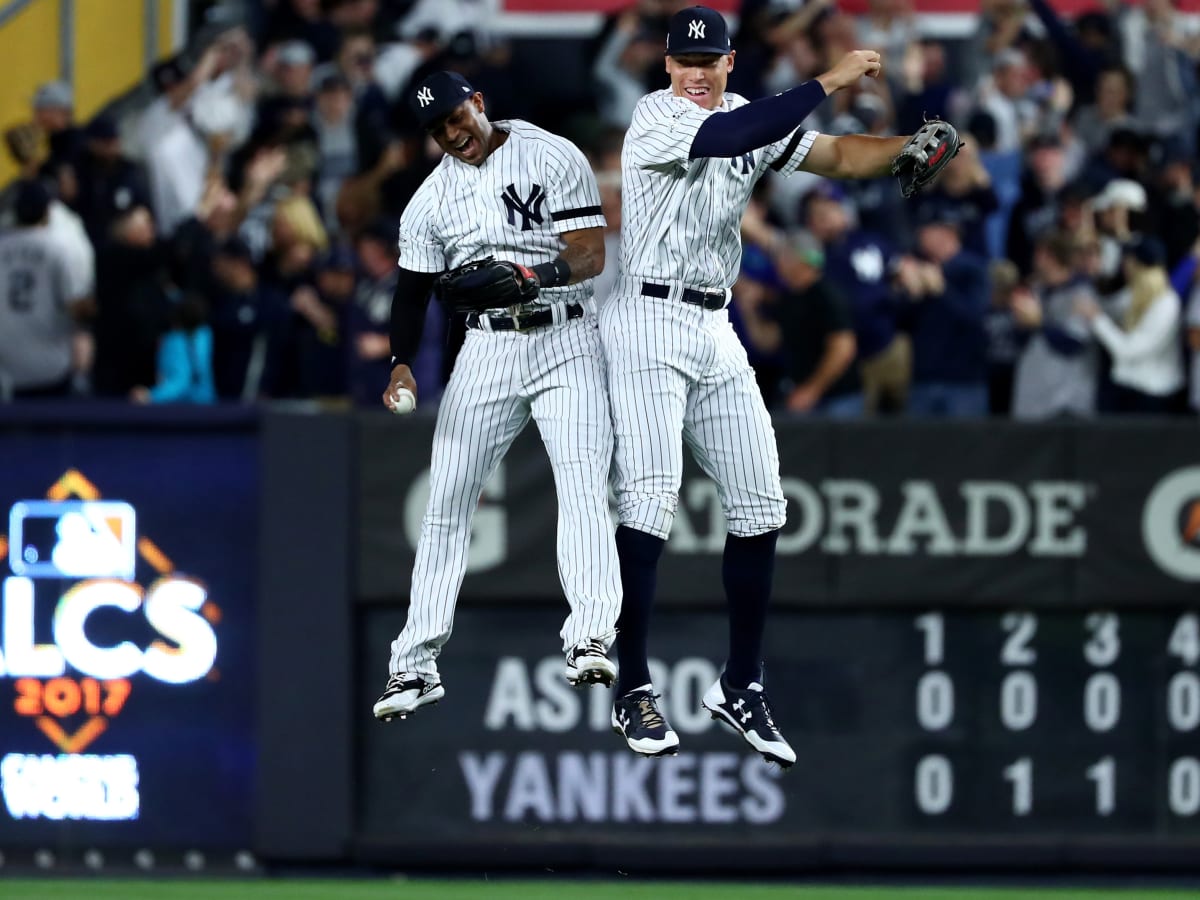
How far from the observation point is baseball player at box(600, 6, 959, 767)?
Result: 26.0 ft

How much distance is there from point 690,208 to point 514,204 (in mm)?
566

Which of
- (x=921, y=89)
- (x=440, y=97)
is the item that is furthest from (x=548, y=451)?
(x=921, y=89)

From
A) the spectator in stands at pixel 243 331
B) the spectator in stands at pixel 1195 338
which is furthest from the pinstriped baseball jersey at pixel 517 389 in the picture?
the spectator in stands at pixel 1195 338

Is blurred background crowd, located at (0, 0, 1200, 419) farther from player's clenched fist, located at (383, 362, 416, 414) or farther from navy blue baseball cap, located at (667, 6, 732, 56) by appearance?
navy blue baseball cap, located at (667, 6, 732, 56)

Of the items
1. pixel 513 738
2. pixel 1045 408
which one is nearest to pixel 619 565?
pixel 513 738

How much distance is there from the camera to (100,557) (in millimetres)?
12273

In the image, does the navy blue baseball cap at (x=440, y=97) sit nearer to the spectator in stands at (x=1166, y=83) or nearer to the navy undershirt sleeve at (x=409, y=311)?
the navy undershirt sleeve at (x=409, y=311)

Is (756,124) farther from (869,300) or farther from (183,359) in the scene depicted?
(183,359)

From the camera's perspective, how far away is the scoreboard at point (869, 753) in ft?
40.7

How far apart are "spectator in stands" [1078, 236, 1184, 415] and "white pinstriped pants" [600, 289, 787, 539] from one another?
→ 16.3 ft

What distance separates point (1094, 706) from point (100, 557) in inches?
192

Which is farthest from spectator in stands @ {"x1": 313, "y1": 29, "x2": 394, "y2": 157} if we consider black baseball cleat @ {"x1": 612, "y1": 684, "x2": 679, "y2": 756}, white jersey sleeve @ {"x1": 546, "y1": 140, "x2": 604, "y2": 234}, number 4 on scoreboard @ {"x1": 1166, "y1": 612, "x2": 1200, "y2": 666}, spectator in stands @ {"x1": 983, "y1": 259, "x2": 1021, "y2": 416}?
black baseball cleat @ {"x1": 612, "y1": 684, "x2": 679, "y2": 756}

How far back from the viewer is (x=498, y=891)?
39.7 feet

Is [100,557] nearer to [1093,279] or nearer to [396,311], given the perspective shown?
[396,311]
